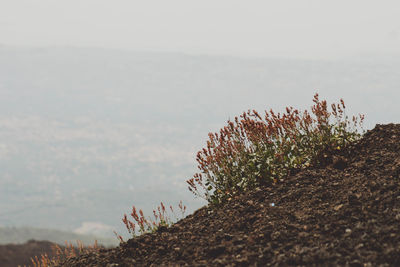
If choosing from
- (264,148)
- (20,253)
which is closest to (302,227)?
(264,148)

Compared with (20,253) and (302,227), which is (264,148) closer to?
(302,227)

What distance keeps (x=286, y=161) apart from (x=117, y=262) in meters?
4.40

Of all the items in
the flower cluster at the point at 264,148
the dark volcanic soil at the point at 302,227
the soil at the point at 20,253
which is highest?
the soil at the point at 20,253

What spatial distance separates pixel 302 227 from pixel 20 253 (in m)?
40.9

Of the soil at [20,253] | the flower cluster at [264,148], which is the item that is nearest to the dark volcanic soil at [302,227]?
the flower cluster at [264,148]

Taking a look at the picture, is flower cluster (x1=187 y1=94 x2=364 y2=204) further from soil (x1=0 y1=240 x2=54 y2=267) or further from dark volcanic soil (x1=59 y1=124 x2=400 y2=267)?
soil (x1=0 y1=240 x2=54 y2=267)

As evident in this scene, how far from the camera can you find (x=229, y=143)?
982 centimetres

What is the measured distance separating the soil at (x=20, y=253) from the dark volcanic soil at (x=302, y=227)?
34.3 m

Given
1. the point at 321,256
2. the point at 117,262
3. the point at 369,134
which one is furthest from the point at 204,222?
the point at 369,134

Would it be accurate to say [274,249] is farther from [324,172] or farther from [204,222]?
[324,172]

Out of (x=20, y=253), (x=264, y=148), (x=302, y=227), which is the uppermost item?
(x=20, y=253)

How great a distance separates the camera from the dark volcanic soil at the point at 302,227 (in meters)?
5.30

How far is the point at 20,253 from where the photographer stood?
41031 millimetres

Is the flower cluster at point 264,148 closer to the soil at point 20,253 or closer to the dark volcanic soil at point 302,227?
the dark volcanic soil at point 302,227
